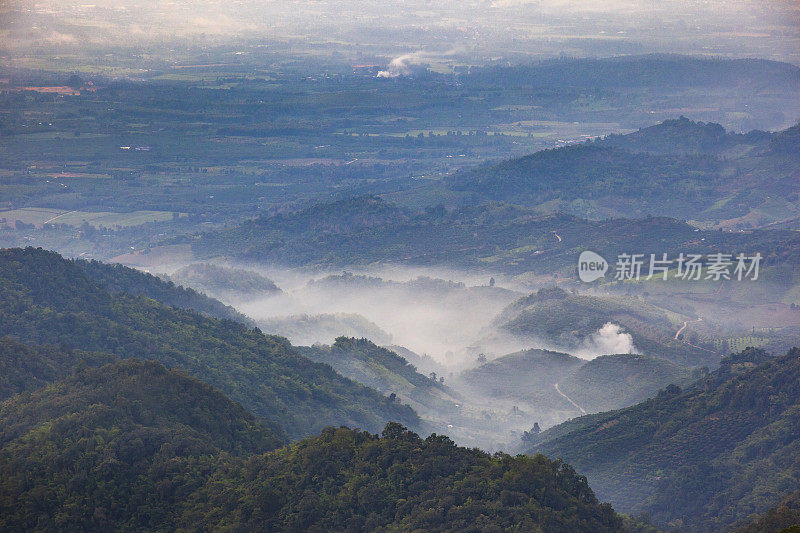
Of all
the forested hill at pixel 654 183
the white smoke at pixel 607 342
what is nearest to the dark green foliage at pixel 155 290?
the white smoke at pixel 607 342

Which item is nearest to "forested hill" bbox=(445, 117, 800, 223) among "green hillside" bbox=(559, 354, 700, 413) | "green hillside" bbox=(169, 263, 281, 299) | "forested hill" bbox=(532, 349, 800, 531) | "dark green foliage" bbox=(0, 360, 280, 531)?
"green hillside" bbox=(169, 263, 281, 299)

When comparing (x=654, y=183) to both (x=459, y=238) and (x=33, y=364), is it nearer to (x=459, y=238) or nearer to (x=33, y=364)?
(x=459, y=238)

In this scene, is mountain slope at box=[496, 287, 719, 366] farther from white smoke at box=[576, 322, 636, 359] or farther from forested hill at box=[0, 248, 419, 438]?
forested hill at box=[0, 248, 419, 438]

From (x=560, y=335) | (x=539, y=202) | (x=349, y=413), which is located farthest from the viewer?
(x=539, y=202)

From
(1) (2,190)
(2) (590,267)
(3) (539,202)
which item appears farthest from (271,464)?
(1) (2,190)

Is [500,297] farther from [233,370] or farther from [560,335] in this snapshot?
[233,370]

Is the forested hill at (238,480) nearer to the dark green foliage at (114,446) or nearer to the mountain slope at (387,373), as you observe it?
the dark green foliage at (114,446)
